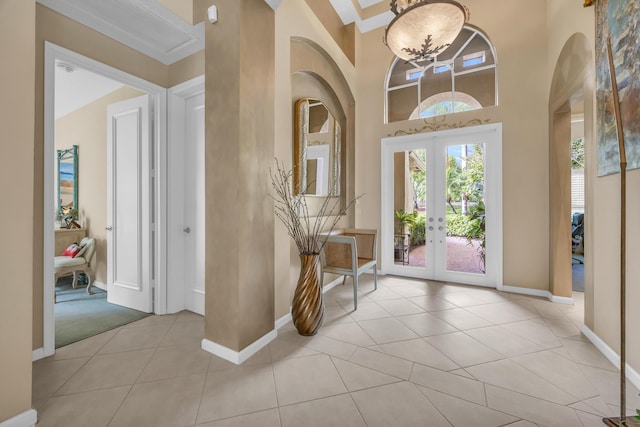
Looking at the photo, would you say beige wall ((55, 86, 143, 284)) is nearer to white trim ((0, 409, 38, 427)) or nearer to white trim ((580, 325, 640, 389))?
white trim ((0, 409, 38, 427))

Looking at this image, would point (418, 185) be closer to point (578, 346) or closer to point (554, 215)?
point (554, 215)

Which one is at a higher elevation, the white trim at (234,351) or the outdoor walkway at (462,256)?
the outdoor walkway at (462,256)

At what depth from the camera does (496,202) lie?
12.7ft

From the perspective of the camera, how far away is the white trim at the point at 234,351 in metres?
2.11

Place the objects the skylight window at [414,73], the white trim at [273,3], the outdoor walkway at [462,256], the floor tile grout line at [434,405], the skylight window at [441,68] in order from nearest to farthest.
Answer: the floor tile grout line at [434,405] < the white trim at [273,3] < the outdoor walkway at [462,256] < the skylight window at [441,68] < the skylight window at [414,73]

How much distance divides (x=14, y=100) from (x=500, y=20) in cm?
521

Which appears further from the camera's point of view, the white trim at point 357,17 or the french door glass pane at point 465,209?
the white trim at point 357,17

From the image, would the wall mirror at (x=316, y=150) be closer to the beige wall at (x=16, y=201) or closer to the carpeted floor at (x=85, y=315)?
the beige wall at (x=16, y=201)

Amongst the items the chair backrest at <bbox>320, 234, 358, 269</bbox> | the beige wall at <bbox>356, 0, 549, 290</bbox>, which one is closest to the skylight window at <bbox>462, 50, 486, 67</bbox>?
the beige wall at <bbox>356, 0, 549, 290</bbox>

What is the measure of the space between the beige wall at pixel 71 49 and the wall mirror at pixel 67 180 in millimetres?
2587

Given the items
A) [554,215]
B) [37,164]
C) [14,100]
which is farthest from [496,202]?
[37,164]

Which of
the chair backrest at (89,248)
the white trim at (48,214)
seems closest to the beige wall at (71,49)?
the white trim at (48,214)

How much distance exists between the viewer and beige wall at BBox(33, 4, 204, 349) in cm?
213

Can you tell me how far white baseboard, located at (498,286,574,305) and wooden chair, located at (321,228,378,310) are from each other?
182cm
